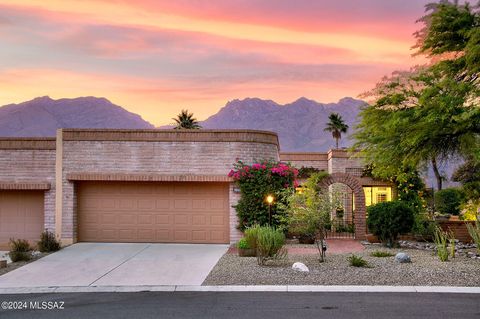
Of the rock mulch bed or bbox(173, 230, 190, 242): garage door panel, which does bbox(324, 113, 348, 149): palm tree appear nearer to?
bbox(173, 230, 190, 242): garage door panel

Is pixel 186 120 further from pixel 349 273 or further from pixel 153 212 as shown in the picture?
pixel 349 273

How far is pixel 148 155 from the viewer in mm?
20031

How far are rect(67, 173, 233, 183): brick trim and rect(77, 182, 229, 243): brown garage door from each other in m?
0.58

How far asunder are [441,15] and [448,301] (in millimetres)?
11165

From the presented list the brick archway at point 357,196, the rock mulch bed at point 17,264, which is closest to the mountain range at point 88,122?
the brick archway at point 357,196

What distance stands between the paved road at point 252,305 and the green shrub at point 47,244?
6.75 metres

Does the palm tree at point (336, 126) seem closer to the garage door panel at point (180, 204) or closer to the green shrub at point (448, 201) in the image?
the green shrub at point (448, 201)

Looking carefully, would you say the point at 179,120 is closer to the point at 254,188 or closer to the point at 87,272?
the point at 254,188

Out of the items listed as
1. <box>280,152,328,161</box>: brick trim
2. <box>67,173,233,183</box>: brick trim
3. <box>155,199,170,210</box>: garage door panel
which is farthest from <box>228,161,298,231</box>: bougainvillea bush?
<box>280,152,328,161</box>: brick trim

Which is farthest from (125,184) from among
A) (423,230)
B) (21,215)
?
(423,230)

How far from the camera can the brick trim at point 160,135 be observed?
789 inches

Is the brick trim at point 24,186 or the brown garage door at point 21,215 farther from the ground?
the brick trim at point 24,186

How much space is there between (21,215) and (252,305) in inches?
537

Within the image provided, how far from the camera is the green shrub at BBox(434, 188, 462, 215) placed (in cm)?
3095
